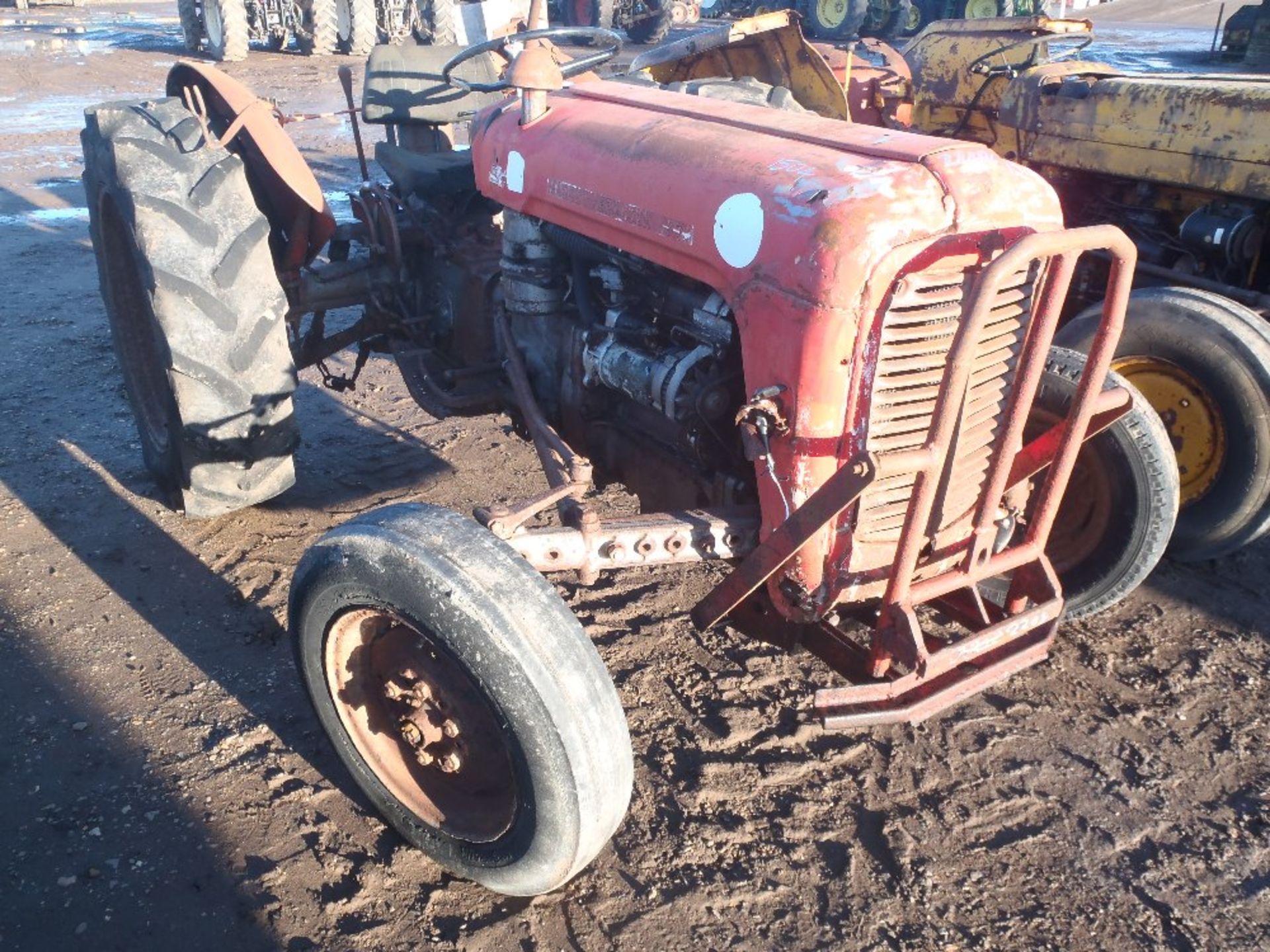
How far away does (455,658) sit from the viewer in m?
2.10

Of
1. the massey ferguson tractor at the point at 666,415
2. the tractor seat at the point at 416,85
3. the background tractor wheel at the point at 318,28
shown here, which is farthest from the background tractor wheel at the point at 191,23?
the massey ferguson tractor at the point at 666,415

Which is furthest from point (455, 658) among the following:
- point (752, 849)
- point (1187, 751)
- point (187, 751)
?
point (1187, 751)

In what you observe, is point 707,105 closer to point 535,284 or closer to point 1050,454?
point 535,284

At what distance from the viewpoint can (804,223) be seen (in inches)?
85.1

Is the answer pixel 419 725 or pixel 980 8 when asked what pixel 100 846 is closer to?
pixel 419 725

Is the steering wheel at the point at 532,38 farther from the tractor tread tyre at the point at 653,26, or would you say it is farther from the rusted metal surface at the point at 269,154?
the tractor tread tyre at the point at 653,26

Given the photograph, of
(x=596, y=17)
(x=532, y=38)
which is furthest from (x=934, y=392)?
(x=596, y=17)

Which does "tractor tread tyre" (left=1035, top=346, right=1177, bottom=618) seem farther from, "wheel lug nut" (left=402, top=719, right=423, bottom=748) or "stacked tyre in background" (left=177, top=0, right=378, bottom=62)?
"stacked tyre in background" (left=177, top=0, right=378, bottom=62)

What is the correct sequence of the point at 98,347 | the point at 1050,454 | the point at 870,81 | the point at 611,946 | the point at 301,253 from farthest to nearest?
the point at 870,81 < the point at 98,347 < the point at 301,253 < the point at 1050,454 < the point at 611,946

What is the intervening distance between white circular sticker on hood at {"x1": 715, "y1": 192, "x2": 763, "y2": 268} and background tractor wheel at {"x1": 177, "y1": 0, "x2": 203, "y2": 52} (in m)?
18.0

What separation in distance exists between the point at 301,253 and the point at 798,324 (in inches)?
102

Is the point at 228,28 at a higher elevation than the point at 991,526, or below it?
higher

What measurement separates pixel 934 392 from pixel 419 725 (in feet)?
4.78

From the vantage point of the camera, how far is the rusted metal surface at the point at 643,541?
2.42m
